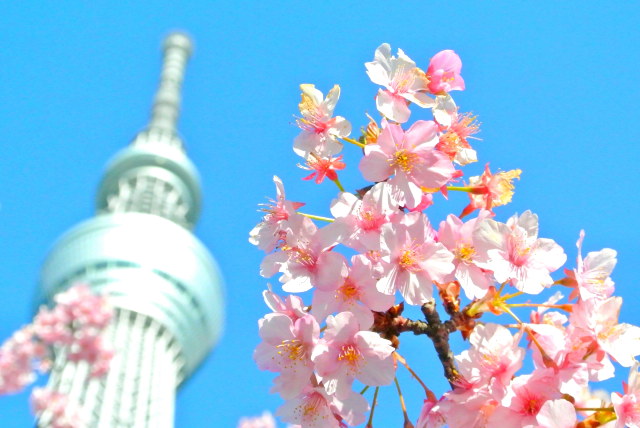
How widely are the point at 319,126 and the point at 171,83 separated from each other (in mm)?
53634

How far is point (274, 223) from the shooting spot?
66.3 inches

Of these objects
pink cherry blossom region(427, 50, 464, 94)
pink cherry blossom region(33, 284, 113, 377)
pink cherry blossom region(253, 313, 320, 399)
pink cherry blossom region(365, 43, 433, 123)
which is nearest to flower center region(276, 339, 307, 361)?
pink cherry blossom region(253, 313, 320, 399)

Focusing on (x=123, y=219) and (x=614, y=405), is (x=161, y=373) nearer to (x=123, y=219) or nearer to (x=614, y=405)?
(x=123, y=219)

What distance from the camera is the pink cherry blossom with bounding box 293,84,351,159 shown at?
1683mm

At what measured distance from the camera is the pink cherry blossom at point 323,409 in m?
1.48

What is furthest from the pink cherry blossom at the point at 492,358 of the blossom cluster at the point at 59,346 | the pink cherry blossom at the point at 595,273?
the blossom cluster at the point at 59,346

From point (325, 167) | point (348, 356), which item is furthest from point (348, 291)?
point (325, 167)

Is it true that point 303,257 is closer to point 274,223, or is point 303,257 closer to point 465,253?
point 274,223

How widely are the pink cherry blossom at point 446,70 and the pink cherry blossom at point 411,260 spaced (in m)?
0.44

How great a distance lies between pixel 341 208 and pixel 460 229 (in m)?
0.26

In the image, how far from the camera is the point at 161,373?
122 ft

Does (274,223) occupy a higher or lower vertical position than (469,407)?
higher

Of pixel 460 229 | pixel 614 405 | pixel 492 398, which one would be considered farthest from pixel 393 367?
pixel 614 405

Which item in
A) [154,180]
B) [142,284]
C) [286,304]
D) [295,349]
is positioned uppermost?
[154,180]
